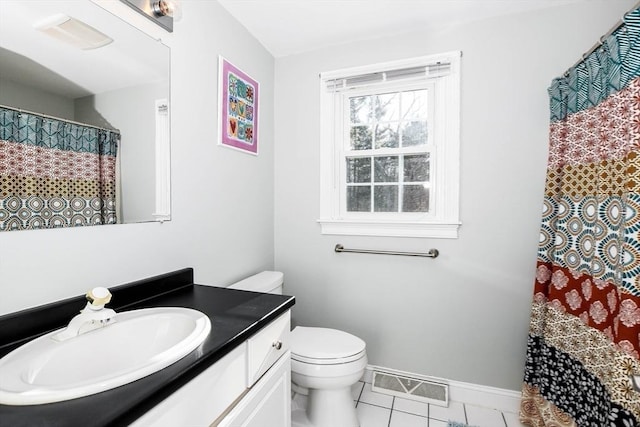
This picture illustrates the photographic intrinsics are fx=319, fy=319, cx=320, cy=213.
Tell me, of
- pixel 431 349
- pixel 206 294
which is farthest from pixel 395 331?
pixel 206 294

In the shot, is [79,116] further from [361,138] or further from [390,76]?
[390,76]

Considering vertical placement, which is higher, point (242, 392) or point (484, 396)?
point (242, 392)

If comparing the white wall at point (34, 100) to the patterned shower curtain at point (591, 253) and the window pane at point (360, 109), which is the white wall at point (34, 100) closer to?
the window pane at point (360, 109)

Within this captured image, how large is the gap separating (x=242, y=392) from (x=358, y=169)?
5.27ft

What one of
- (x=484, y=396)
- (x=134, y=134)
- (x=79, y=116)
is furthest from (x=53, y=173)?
(x=484, y=396)

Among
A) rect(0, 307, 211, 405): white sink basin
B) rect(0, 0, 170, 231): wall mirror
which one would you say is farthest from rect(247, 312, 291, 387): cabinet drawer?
rect(0, 0, 170, 231): wall mirror

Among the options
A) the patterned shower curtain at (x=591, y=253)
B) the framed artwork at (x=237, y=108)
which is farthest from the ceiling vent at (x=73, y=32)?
the patterned shower curtain at (x=591, y=253)

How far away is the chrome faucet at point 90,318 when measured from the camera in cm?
87

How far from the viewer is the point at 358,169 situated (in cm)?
223

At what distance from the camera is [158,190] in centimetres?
138

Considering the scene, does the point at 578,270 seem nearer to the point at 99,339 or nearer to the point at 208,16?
the point at 99,339

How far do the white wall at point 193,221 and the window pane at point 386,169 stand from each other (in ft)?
2.51

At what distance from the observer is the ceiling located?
178cm

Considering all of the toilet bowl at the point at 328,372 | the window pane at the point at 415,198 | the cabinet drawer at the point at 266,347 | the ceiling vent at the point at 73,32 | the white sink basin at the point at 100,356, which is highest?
the ceiling vent at the point at 73,32
